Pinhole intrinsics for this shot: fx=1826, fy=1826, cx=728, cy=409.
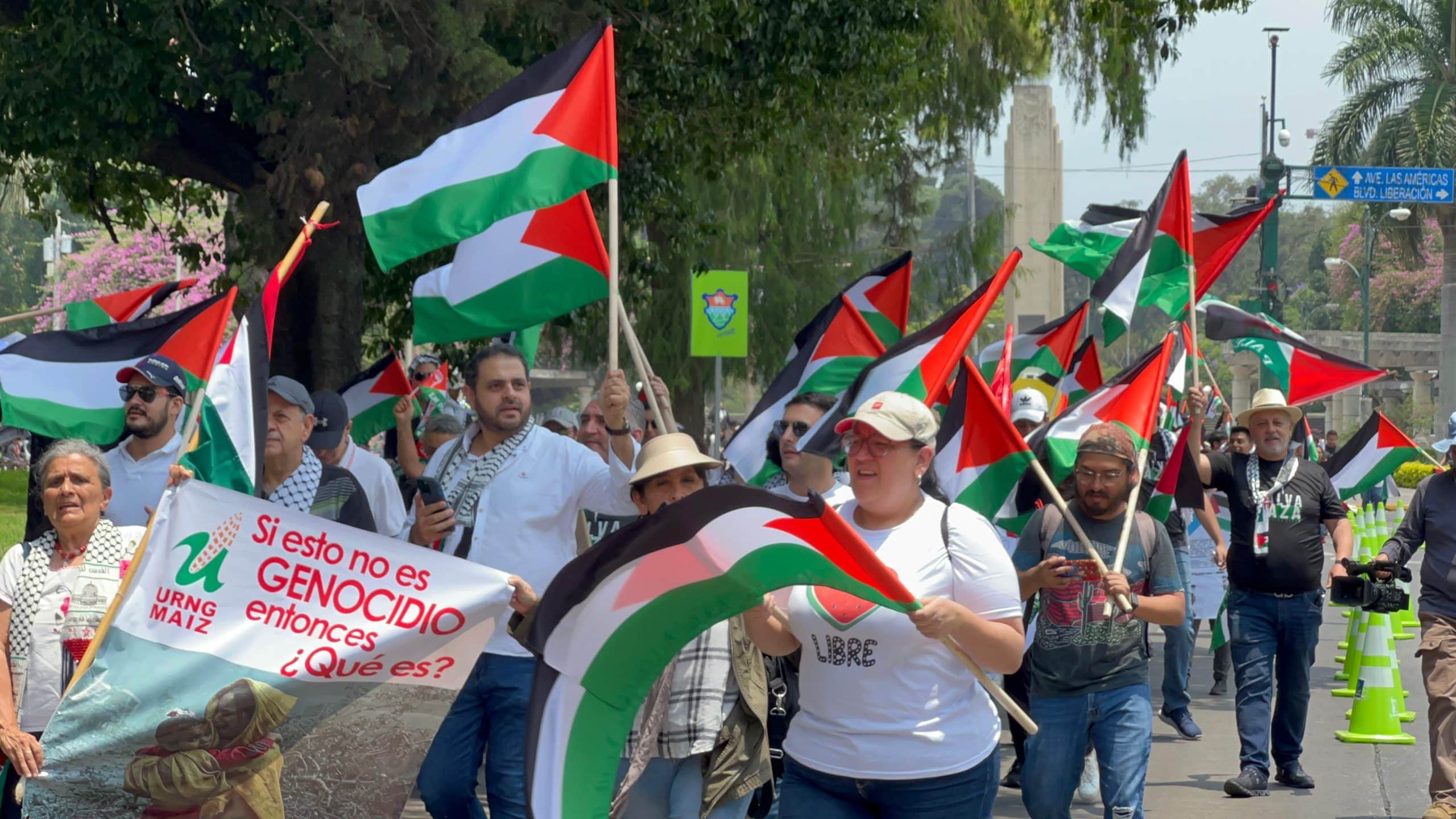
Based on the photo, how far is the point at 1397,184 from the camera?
90.8 ft

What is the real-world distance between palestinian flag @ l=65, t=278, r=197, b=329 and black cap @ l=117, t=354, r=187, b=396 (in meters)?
4.13

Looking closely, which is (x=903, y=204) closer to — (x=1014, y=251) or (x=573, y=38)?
(x=573, y=38)

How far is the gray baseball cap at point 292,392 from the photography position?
670cm

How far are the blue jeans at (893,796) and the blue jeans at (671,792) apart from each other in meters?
0.78

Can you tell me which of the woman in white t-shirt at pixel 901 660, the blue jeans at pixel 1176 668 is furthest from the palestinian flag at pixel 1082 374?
the woman in white t-shirt at pixel 901 660

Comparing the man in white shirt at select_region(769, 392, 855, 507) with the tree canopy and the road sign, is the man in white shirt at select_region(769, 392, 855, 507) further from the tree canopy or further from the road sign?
the road sign

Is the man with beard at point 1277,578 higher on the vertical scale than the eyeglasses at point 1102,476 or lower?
lower

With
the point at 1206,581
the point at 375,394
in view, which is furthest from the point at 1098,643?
the point at 1206,581

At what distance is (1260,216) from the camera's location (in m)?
9.84

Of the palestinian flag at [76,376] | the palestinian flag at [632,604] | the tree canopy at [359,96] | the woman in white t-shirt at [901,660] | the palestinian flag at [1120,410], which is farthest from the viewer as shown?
the tree canopy at [359,96]

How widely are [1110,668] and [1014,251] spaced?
205 cm

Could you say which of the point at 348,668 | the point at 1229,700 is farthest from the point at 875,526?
the point at 1229,700

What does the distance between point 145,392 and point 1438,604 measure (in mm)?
5647

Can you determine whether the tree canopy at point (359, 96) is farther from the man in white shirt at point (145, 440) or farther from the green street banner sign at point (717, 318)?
the man in white shirt at point (145, 440)
